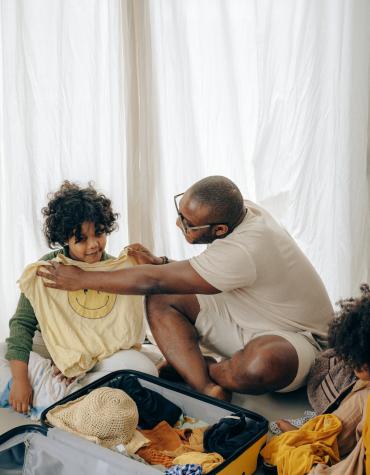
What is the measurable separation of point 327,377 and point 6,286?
136cm

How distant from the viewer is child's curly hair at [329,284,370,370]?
149 cm

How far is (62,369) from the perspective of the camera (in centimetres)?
195

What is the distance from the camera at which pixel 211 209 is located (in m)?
1.93

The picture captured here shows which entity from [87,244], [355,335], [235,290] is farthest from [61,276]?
[355,335]

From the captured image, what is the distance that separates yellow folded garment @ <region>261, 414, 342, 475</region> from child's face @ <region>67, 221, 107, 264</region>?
814 millimetres

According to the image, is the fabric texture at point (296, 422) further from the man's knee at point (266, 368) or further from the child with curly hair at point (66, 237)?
the child with curly hair at point (66, 237)

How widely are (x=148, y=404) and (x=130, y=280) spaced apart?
38cm

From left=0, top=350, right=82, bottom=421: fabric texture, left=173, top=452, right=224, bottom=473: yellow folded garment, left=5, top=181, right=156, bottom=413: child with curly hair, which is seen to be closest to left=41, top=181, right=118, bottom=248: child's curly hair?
left=5, top=181, right=156, bottom=413: child with curly hair

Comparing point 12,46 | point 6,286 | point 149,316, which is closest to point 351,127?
point 149,316

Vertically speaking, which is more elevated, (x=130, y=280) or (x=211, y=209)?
(x=211, y=209)

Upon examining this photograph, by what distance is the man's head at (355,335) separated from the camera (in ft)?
4.89

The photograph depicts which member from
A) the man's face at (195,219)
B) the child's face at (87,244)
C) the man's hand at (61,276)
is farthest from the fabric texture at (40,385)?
the man's face at (195,219)

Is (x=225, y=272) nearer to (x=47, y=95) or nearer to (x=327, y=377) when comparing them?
(x=327, y=377)

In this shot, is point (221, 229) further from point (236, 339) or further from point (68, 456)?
point (68, 456)
